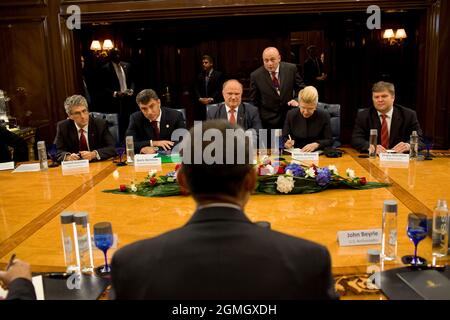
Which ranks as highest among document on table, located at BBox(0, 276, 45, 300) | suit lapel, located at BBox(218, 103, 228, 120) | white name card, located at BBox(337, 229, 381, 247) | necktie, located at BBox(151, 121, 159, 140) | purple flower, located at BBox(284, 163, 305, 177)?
suit lapel, located at BBox(218, 103, 228, 120)

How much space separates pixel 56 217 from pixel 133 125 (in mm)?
1828

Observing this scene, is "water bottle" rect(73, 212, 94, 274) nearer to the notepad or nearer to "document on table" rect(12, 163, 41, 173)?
the notepad

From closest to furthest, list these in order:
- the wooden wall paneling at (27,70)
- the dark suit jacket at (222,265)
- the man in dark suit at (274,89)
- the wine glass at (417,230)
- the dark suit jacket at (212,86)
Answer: the dark suit jacket at (222,265) → the wine glass at (417,230) → the man in dark suit at (274,89) → the wooden wall paneling at (27,70) → the dark suit jacket at (212,86)

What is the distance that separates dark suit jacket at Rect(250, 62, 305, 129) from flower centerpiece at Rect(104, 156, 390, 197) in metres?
2.19

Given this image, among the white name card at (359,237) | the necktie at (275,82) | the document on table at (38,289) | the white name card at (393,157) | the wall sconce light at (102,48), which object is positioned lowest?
the document on table at (38,289)

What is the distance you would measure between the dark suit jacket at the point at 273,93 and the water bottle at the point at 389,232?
10.0 feet

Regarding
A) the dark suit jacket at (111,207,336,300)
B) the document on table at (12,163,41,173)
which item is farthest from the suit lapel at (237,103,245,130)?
the dark suit jacket at (111,207,336,300)

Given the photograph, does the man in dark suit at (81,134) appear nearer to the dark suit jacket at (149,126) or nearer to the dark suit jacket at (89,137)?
the dark suit jacket at (89,137)

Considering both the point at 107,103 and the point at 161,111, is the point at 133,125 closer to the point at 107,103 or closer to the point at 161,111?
the point at 161,111

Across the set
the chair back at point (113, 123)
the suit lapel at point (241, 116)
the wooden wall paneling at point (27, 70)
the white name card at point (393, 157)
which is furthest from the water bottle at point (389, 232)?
the wooden wall paneling at point (27, 70)

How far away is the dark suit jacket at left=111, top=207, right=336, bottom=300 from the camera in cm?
93

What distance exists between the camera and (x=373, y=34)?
7.72 m

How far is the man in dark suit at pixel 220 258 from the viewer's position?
3.04 ft
